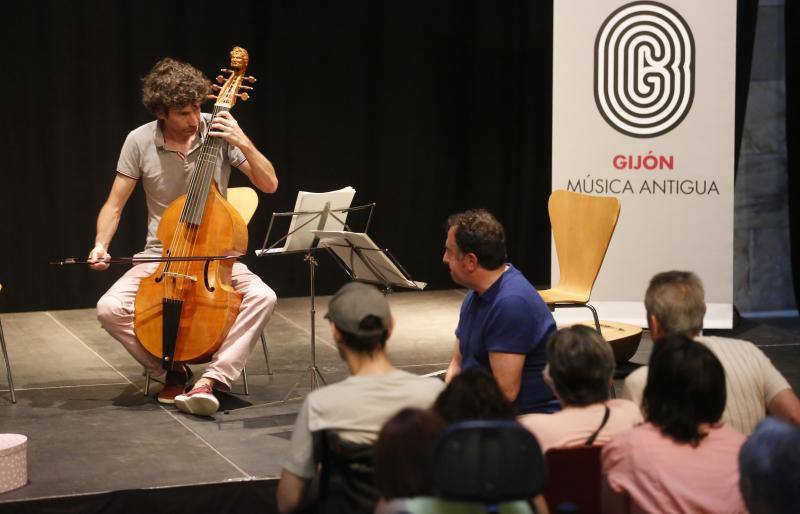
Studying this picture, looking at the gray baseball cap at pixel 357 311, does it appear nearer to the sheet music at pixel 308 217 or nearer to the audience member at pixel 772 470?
the audience member at pixel 772 470

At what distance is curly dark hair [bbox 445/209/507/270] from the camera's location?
3533mm

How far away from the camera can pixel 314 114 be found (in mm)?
7387

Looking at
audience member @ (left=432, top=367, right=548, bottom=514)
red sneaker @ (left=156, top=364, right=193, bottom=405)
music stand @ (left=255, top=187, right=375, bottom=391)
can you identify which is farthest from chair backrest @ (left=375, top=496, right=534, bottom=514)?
red sneaker @ (left=156, top=364, right=193, bottom=405)

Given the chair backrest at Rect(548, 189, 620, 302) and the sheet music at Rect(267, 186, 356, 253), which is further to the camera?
the chair backrest at Rect(548, 189, 620, 302)

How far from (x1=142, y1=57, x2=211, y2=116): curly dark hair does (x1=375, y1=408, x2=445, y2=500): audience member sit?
293 centimetres

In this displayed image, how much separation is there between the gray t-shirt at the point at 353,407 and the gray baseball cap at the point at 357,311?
14 centimetres

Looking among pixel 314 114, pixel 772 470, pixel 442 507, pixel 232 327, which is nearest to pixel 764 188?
pixel 314 114

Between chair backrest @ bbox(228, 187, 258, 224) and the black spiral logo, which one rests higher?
the black spiral logo

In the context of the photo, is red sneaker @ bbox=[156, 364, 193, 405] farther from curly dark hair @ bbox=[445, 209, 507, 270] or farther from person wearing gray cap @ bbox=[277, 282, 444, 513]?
person wearing gray cap @ bbox=[277, 282, 444, 513]

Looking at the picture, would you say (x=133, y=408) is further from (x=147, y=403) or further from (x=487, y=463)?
(x=487, y=463)

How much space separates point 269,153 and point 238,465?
3562 mm

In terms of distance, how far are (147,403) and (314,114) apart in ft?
9.91

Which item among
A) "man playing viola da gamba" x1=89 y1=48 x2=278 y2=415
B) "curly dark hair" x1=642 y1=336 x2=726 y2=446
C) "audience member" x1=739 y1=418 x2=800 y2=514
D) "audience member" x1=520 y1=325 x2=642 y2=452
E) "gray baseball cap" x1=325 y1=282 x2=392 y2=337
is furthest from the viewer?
"man playing viola da gamba" x1=89 y1=48 x2=278 y2=415

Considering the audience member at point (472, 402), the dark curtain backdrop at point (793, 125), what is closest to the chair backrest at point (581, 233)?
the dark curtain backdrop at point (793, 125)
